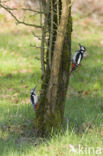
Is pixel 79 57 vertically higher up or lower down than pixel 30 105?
higher up

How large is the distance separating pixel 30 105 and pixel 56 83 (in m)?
1.68

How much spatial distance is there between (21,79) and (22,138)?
4466 mm

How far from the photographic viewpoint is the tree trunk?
4938 millimetres

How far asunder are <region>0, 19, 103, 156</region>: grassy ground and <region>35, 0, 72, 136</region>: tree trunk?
0.20 meters

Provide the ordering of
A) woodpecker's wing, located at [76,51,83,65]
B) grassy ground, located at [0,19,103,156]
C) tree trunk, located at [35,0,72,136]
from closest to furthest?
grassy ground, located at [0,19,103,156] → tree trunk, located at [35,0,72,136] → woodpecker's wing, located at [76,51,83,65]

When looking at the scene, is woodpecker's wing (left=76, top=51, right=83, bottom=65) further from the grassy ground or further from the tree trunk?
the tree trunk

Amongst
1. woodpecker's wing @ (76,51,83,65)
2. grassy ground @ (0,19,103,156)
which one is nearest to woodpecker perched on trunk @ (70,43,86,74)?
woodpecker's wing @ (76,51,83,65)

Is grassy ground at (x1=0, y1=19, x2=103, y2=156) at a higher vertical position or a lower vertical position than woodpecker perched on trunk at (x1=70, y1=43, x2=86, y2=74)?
lower

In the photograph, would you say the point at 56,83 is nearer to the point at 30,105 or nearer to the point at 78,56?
the point at 78,56

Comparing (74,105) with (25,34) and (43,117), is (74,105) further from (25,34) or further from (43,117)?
(25,34)

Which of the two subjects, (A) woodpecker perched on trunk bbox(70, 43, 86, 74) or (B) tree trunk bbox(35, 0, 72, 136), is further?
(A) woodpecker perched on trunk bbox(70, 43, 86, 74)

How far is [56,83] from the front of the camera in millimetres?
4992

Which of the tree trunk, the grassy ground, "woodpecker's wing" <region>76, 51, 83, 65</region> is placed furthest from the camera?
"woodpecker's wing" <region>76, 51, 83, 65</region>

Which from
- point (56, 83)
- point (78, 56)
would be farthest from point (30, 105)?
point (56, 83)
